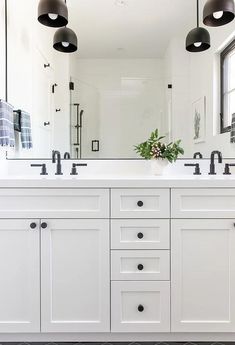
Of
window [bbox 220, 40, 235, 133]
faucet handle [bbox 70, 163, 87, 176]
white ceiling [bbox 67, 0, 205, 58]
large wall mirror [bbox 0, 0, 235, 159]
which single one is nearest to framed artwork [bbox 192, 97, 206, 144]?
large wall mirror [bbox 0, 0, 235, 159]

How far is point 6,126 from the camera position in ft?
5.86

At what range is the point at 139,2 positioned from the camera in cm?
204

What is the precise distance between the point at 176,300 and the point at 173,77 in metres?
1.44

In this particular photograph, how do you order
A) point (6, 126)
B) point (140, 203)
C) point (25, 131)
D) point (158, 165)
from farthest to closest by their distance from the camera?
point (25, 131) < point (158, 165) < point (6, 126) < point (140, 203)

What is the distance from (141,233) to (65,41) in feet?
4.68

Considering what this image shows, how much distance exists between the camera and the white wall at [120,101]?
204 centimetres

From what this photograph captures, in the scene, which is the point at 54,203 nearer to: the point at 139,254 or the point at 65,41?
the point at 139,254

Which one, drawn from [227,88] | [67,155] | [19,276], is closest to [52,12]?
[67,155]

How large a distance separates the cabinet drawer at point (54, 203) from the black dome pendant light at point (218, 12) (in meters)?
1.37

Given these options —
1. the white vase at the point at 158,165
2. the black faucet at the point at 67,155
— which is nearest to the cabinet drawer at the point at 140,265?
the white vase at the point at 158,165

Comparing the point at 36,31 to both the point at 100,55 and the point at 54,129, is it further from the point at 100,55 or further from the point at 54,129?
the point at 54,129

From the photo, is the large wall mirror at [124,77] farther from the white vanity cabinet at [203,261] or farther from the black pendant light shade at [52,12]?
the white vanity cabinet at [203,261]

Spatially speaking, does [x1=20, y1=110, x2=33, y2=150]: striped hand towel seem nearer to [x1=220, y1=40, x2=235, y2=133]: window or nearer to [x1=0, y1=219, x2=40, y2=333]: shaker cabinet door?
[x1=0, y1=219, x2=40, y2=333]: shaker cabinet door

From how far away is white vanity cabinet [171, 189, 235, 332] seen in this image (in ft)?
4.89
